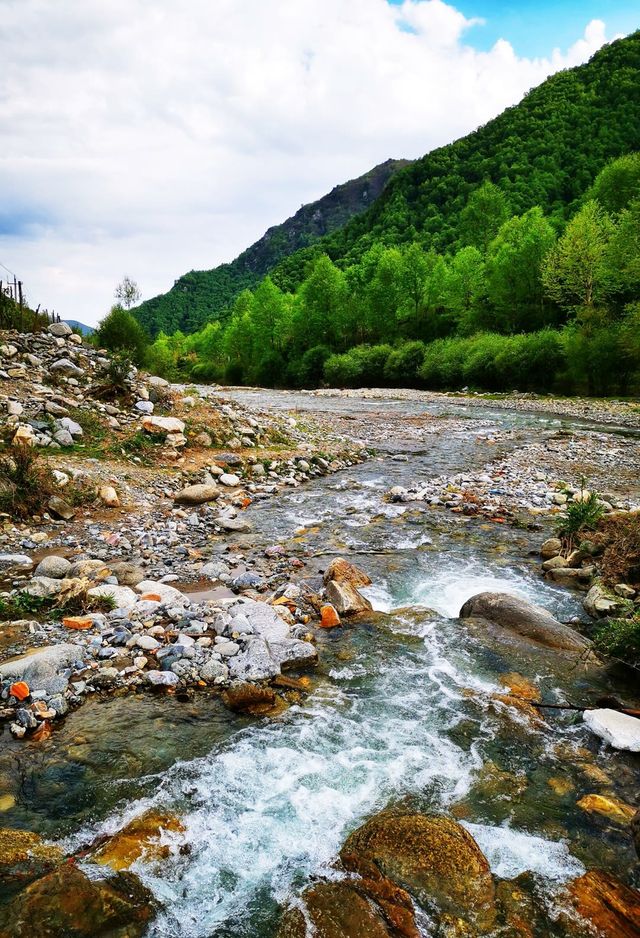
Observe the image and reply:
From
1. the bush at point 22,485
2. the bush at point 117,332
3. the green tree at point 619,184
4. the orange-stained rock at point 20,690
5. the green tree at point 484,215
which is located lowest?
the orange-stained rock at point 20,690

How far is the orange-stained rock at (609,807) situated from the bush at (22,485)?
1007 centimetres

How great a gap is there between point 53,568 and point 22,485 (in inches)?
125

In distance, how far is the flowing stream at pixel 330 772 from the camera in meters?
3.61

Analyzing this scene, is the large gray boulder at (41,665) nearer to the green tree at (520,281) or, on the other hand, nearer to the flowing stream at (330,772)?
the flowing stream at (330,772)

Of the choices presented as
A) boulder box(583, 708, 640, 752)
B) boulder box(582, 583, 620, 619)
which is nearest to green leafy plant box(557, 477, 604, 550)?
boulder box(582, 583, 620, 619)

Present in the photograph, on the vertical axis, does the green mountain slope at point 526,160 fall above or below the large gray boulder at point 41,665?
above

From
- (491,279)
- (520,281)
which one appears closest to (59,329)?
(520,281)

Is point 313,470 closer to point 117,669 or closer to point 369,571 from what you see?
point 369,571

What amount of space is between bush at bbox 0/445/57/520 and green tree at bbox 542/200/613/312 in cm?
3872

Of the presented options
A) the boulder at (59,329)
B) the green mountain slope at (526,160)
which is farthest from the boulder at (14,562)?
the green mountain slope at (526,160)

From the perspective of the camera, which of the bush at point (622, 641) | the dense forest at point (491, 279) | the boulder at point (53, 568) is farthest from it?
the dense forest at point (491, 279)

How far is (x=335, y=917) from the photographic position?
3172 mm

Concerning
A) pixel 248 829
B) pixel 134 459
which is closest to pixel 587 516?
pixel 248 829

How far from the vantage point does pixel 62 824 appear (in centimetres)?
382
